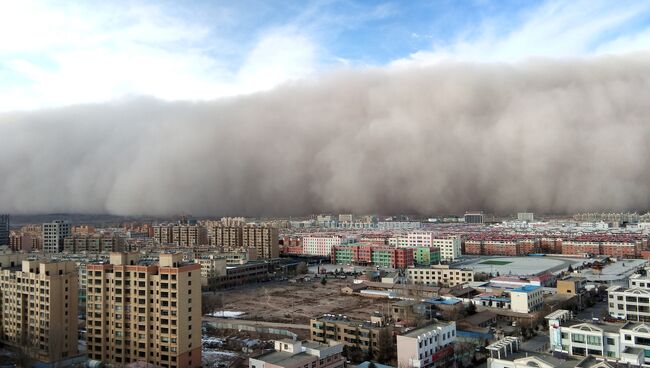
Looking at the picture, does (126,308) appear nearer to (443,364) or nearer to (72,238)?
(443,364)

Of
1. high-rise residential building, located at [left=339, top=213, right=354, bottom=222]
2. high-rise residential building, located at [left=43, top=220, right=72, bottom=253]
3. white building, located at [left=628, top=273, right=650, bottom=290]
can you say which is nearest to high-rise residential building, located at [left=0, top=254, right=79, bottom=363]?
white building, located at [left=628, top=273, right=650, bottom=290]

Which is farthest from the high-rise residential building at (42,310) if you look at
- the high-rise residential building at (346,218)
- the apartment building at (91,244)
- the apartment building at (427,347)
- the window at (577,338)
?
the high-rise residential building at (346,218)

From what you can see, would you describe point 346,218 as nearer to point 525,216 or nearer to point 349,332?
point 525,216

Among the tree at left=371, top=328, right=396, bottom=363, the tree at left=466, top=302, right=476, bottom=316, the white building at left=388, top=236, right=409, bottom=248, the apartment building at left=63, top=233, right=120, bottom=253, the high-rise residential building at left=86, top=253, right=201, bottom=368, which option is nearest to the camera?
the high-rise residential building at left=86, top=253, right=201, bottom=368

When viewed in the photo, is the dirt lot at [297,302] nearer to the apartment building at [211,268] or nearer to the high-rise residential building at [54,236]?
the apartment building at [211,268]

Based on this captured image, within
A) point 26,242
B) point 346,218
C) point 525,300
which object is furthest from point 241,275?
point 346,218

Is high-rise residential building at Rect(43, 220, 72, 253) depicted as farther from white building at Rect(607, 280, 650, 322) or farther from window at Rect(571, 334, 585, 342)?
window at Rect(571, 334, 585, 342)
